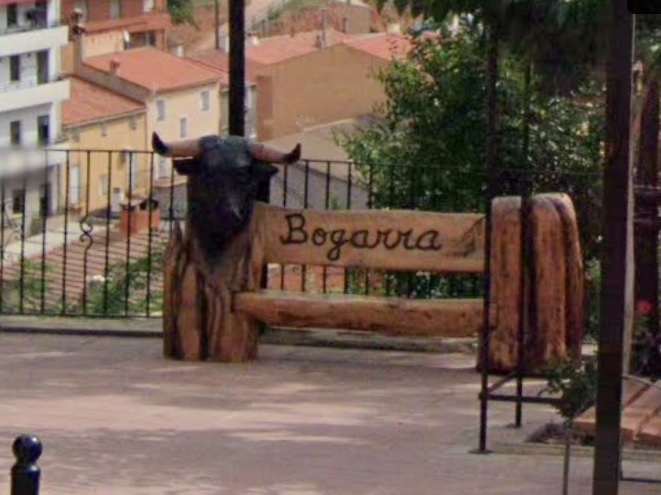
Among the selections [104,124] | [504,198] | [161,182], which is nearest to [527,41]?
[504,198]

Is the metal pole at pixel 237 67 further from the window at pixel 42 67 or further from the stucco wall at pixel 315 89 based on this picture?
the stucco wall at pixel 315 89

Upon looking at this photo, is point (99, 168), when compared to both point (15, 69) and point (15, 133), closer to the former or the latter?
point (15, 69)

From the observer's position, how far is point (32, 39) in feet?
28.7

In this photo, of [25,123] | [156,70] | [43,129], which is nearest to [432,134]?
[43,129]

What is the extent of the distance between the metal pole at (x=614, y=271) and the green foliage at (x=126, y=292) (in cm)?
582

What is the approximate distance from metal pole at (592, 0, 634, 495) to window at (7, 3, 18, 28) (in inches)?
115

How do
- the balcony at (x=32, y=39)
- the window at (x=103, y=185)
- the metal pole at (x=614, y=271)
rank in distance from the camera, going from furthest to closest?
the window at (x=103, y=185) < the balcony at (x=32, y=39) < the metal pole at (x=614, y=271)

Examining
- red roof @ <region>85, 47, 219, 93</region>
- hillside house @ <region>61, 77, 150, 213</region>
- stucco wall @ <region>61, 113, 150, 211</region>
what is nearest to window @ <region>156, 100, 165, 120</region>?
red roof @ <region>85, 47, 219, 93</region>

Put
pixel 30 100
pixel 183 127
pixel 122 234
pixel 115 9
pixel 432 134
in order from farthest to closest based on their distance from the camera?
pixel 115 9
pixel 183 127
pixel 432 134
pixel 122 234
pixel 30 100

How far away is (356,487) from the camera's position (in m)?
7.98

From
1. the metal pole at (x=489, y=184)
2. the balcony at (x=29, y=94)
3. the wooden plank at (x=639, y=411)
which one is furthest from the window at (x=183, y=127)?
the wooden plank at (x=639, y=411)

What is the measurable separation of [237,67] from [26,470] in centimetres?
601

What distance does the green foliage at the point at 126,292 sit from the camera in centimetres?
1286

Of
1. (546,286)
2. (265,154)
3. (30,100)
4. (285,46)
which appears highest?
(285,46)
